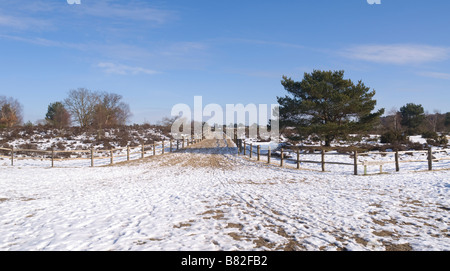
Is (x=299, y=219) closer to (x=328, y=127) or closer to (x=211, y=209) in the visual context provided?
(x=211, y=209)

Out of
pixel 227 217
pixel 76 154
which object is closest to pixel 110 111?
pixel 76 154

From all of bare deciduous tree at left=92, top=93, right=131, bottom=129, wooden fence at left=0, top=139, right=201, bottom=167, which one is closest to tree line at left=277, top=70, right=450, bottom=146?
wooden fence at left=0, top=139, right=201, bottom=167

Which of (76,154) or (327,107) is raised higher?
(327,107)

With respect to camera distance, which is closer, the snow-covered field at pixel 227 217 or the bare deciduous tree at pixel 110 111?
the snow-covered field at pixel 227 217

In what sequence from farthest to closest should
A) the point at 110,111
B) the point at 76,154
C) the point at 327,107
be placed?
the point at 110,111 → the point at 76,154 → the point at 327,107

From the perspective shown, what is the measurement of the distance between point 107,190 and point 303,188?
7210mm

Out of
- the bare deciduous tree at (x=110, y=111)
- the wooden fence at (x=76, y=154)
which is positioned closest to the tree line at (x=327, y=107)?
the wooden fence at (x=76, y=154)

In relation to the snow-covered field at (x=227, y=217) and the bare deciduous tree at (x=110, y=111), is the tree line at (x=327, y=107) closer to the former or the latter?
the snow-covered field at (x=227, y=217)

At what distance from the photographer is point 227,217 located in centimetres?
594

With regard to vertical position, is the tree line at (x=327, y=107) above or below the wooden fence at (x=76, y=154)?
above

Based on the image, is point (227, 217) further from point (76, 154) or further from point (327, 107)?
point (76, 154)

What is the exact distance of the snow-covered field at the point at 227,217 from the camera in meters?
4.41
